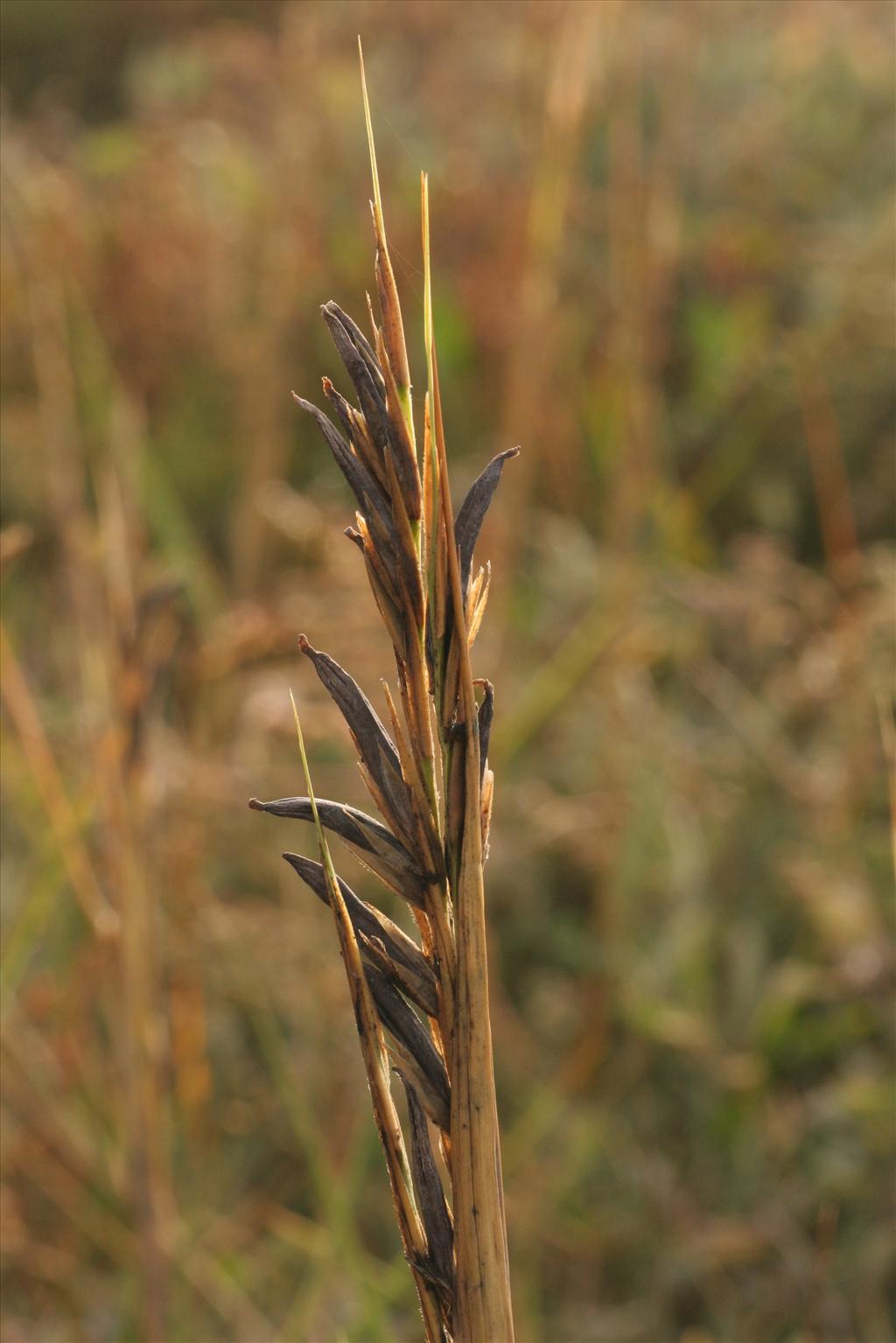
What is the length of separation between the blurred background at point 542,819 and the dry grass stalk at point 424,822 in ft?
0.55

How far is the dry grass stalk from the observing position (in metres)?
0.32

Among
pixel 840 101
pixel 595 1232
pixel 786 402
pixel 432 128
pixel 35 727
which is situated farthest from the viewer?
pixel 432 128

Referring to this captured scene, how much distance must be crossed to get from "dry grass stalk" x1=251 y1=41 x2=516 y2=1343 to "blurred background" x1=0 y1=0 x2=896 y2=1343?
17 cm

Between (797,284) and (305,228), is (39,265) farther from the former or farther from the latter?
(797,284)

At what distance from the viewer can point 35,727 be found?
1053mm

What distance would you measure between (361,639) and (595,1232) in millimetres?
654

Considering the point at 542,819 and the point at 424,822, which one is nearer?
the point at 424,822

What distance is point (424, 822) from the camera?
33 centimetres

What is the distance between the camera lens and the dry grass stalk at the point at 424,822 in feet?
1.06

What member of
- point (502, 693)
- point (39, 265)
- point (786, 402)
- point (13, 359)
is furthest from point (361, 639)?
point (13, 359)

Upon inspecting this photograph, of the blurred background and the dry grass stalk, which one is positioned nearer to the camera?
the dry grass stalk

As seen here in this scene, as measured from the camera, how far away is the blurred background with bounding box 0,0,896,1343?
109 cm

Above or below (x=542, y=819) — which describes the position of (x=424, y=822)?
above

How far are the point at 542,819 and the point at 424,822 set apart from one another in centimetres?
109
